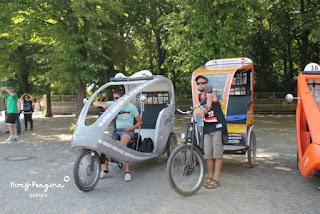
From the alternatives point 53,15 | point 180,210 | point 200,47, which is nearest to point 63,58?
point 53,15

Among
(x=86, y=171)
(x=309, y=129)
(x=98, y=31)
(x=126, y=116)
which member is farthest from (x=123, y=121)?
(x=98, y=31)

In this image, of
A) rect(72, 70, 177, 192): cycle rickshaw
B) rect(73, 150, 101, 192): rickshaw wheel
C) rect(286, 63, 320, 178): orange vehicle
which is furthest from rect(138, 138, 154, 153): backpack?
rect(286, 63, 320, 178): orange vehicle

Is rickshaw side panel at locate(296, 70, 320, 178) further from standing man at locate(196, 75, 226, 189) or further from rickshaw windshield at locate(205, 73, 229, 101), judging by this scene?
rickshaw windshield at locate(205, 73, 229, 101)

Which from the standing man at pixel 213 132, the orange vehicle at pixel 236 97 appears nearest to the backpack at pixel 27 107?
the orange vehicle at pixel 236 97

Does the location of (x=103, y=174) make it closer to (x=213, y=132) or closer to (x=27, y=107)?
(x=213, y=132)

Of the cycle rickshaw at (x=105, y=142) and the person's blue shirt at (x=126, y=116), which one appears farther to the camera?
the person's blue shirt at (x=126, y=116)

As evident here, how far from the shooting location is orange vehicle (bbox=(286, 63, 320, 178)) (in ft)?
15.3

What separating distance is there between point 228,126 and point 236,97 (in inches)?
54.0

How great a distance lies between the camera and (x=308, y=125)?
514cm

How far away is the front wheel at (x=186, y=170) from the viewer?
470cm

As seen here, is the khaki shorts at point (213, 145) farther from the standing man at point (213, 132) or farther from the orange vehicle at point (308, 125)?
the orange vehicle at point (308, 125)

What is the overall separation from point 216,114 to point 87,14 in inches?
302

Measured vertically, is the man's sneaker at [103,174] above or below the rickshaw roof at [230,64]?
below

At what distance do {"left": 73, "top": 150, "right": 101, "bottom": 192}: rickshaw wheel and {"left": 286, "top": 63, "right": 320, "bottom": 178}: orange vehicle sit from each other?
3.32 meters
